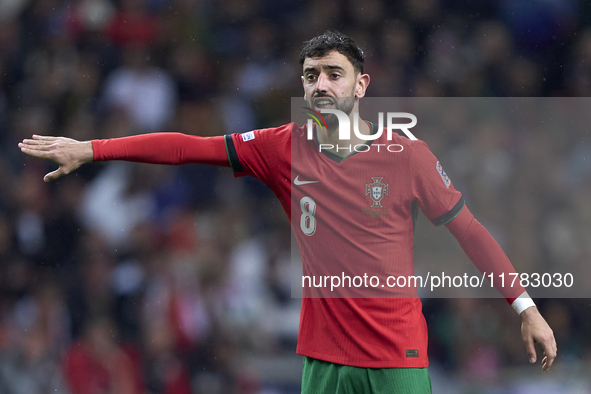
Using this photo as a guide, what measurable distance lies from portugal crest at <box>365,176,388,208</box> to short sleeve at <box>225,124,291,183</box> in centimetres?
38

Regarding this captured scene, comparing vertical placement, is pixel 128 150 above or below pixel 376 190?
above

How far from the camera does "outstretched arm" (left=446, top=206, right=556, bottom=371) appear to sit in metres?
2.72

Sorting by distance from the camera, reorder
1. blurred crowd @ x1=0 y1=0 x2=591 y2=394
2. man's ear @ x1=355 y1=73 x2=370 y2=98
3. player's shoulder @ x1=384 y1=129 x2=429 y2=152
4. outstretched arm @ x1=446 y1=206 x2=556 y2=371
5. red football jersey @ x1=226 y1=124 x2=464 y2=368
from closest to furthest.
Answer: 1. outstretched arm @ x1=446 y1=206 x2=556 y2=371
2. red football jersey @ x1=226 y1=124 x2=464 y2=368
3. player's shoulder @ x1=384 y1=129 x2=429 y2=152
4. man's ear @ x1=355 y1=73 x2=370 y2=98
5. blurred crowd @ x1=0 y1=0 x2=591 y2=394

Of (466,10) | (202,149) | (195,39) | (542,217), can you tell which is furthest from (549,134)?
(202,149)

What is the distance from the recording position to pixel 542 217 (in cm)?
548

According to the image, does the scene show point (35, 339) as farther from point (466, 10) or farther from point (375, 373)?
point (466, 10)

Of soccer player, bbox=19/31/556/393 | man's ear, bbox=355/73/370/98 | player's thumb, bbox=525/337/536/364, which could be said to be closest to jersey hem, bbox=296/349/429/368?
soccer player, bbox=19/31/556/393

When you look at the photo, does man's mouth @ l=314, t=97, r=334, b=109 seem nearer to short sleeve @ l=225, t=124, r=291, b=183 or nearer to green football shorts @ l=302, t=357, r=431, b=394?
short sleeve @ l=225, t=124, r=291, b=183

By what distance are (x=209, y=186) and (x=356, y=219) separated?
3062 millimetres

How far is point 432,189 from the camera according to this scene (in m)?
2.90

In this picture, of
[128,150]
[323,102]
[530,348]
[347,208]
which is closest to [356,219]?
[347,208]

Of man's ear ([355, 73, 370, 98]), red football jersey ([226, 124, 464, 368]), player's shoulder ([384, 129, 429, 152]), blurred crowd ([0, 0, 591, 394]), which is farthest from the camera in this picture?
blurred crowd ([0, 0, 591, 394])

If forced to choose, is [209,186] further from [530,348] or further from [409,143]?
[530,348]

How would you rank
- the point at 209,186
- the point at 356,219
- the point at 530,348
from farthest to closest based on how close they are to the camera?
the point at 209,186 < the point at 356,219 < the point at 530,348
